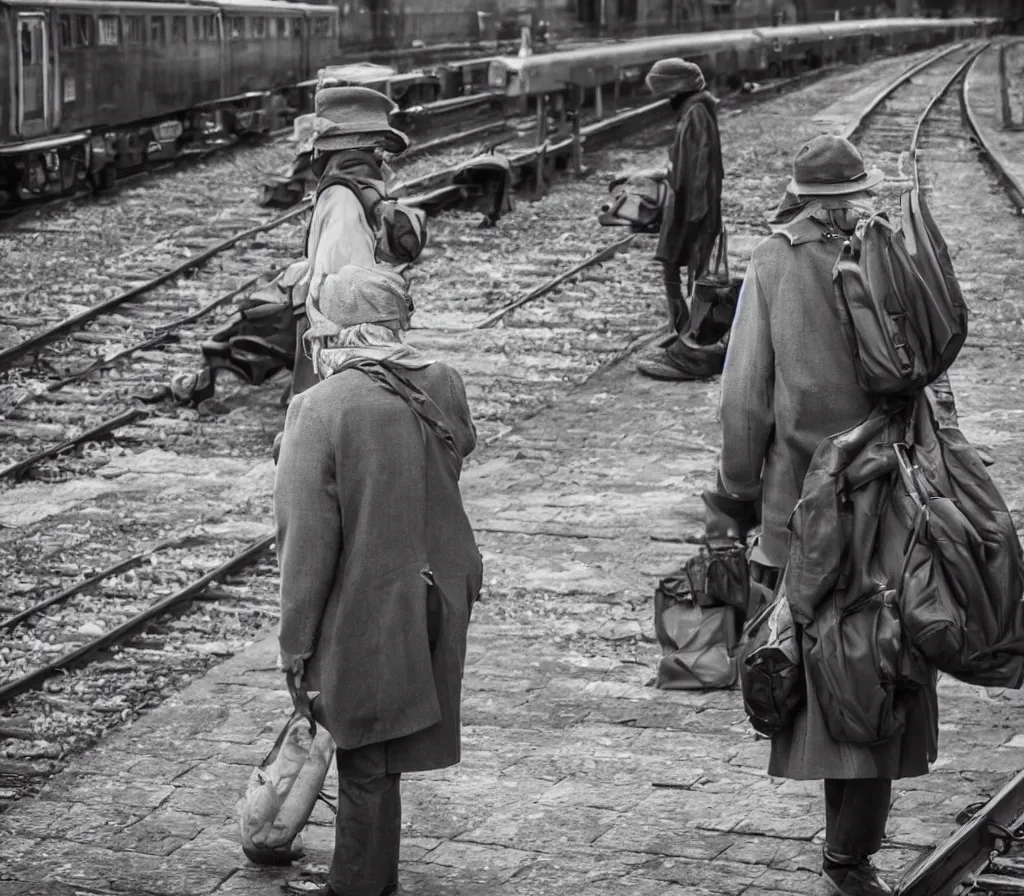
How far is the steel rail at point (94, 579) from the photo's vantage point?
25.0 ft

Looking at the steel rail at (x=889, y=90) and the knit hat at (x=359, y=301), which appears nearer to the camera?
the knit hat at (x=359, y=301)

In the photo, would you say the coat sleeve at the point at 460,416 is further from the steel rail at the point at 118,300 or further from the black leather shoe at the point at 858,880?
the steel rail at the point at 118,300

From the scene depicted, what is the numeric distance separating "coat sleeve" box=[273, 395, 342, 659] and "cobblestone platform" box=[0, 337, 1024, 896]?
915 mm

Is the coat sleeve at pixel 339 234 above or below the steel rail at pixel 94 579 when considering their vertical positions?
above

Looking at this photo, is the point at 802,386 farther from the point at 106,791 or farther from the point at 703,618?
the point at 106,791

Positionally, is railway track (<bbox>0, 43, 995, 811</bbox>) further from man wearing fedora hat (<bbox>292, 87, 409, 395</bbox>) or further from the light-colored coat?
the light-colored coat

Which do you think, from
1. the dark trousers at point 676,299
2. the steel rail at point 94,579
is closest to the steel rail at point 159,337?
the steel rail at point 94,579

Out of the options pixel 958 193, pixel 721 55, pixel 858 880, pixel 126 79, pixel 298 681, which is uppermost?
pixel 721 55

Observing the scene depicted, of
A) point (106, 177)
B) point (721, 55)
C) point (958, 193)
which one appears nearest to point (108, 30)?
point (106, 177)

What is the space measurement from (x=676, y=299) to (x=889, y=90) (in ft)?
80.0

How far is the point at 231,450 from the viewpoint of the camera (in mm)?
10633

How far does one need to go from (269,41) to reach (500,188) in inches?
A: 367

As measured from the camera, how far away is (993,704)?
6.20 metres

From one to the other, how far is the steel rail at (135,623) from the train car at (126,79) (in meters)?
11.4
